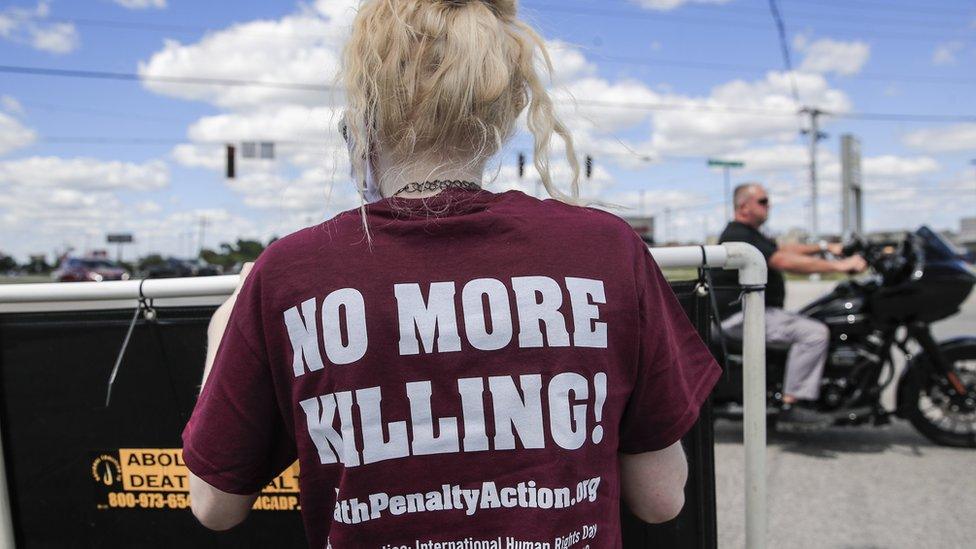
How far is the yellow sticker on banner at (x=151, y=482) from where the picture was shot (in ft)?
5.95

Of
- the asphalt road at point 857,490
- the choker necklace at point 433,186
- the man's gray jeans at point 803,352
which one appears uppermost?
the choker necklace at point 433,186

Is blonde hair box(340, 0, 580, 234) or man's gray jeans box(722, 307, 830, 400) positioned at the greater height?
blonde hair box(340, 0, 580, 234)

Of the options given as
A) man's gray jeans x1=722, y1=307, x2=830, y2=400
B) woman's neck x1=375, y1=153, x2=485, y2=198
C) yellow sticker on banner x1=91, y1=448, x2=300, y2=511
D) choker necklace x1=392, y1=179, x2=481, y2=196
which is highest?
woman's neck x1=375, y1=153, x2=485, y2=198

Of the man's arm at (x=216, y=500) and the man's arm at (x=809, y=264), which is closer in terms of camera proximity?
the man's arm at (x=216, y=500)

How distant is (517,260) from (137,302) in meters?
1.15

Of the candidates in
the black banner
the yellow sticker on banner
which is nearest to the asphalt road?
the black banner

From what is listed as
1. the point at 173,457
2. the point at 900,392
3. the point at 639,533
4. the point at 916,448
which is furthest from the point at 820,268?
the point at 173,457

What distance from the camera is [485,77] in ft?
3.60

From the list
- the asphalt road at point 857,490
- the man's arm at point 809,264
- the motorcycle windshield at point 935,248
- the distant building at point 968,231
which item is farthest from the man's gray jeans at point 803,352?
the distant building at point 968,231

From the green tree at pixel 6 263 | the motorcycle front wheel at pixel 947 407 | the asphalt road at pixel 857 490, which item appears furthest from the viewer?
the green tree at pixel 6 263

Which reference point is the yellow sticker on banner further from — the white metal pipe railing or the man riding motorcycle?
the man riding motorcycle

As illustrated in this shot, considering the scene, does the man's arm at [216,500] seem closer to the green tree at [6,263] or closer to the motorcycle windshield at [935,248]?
the motorcycle windshield at [935,248]

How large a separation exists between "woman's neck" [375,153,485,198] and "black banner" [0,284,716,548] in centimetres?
81

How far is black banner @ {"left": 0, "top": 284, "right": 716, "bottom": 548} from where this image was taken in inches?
70.9
